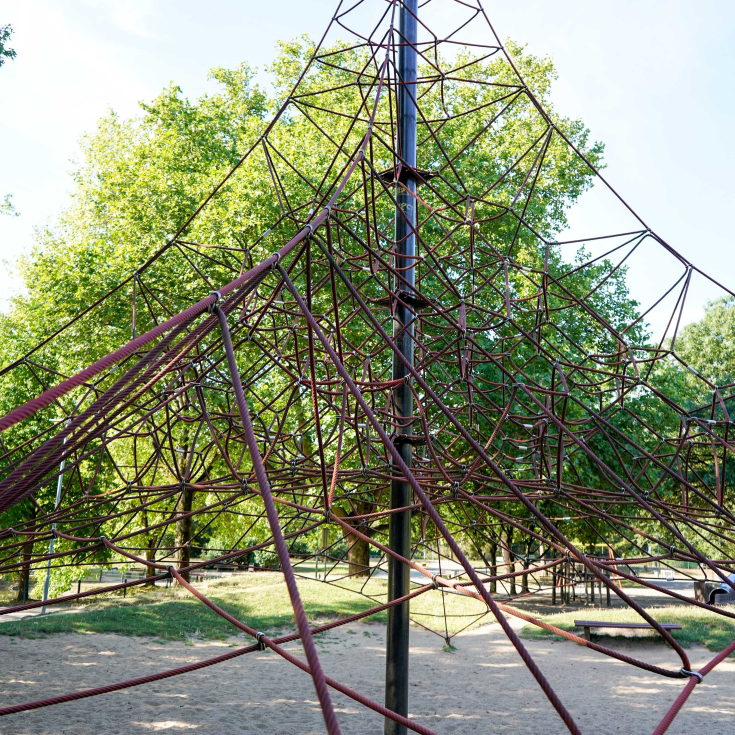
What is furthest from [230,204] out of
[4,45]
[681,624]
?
[681,624]

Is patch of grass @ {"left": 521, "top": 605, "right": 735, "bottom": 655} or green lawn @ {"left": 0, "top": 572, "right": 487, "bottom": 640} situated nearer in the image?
green lawn @ {"left": 0, "top": 572, "right": 487, "bottom": 640}

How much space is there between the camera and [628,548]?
29.4 m

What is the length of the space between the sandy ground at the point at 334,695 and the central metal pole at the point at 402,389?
1.62 metres

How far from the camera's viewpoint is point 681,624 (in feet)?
39.7

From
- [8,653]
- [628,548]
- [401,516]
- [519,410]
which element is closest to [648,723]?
[401,516]

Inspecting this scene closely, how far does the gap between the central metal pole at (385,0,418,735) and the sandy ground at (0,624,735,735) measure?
63.9 inches

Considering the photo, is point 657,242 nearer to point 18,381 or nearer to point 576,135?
point 576,135

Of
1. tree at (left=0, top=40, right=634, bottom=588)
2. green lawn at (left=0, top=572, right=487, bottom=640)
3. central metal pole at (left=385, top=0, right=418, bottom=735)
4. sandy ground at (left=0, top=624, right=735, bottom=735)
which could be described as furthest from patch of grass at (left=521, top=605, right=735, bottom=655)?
central metal pole at (left=385, top=0, right=418, bottom=735)

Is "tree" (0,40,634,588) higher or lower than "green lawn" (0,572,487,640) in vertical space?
higher

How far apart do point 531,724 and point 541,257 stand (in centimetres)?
873

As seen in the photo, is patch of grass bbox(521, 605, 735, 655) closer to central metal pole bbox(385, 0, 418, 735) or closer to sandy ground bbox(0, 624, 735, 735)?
sandy ground bbox(0, 624, 735, 735)

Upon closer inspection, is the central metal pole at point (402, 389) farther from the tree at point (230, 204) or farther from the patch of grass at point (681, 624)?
the patch of grass at point (681, 624)

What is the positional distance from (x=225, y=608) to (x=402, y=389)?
777cm

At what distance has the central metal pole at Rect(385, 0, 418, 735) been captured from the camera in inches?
205
